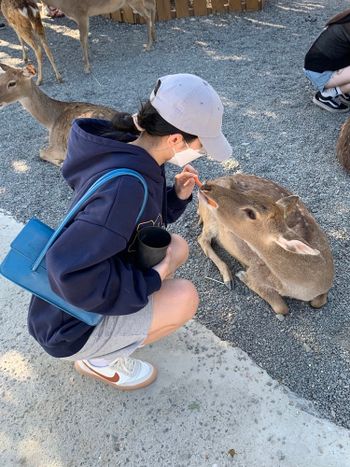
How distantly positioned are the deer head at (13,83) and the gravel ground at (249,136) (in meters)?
0.52

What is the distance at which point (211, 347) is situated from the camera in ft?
8.88

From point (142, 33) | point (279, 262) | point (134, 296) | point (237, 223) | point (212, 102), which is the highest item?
point (212, 102)

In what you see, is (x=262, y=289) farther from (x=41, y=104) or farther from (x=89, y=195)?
(x=41, y=104)

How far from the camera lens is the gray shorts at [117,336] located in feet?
6.86

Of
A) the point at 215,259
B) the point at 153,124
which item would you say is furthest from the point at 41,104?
the point at 153,124

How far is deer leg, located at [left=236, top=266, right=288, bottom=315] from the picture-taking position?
2.96m

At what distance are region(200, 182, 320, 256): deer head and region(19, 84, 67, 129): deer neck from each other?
101 inches

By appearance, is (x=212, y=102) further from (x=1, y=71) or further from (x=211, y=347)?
(x=1, y=71)

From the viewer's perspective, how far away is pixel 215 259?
338cm

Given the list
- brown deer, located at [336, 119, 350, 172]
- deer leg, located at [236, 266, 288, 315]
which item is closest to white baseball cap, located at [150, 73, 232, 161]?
deer leg, located at [236, 266, 288, 315]

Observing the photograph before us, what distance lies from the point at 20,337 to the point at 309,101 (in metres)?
3.94

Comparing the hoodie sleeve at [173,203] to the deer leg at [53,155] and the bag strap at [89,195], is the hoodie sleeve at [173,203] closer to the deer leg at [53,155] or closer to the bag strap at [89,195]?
the bag strap at [89,195]

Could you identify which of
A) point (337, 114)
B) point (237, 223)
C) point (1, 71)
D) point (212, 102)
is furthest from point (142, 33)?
point (212, 102)

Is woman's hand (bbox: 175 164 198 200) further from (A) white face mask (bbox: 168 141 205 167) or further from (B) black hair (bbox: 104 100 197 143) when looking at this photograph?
(B) black hair (bbox: 104 100 197 143)
